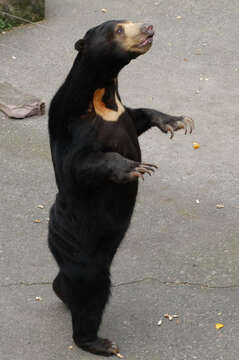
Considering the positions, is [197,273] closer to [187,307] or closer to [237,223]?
[187,307]

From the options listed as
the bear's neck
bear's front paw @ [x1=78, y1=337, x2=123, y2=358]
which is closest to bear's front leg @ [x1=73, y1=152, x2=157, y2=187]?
the bear's neck

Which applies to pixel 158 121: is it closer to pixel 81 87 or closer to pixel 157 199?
pixel 81 87

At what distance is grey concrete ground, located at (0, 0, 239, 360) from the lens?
479 centimetres

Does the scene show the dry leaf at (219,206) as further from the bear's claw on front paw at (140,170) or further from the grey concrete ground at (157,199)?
the bear's claw on front paw at (140,170)

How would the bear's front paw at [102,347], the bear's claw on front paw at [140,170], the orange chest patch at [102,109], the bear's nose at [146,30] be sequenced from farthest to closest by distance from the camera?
the bear's front paw at [102,347] → the orange chest patch at [102,109] → the bear's nose at [146,30] → the bear's claw on front paw at [140,170]

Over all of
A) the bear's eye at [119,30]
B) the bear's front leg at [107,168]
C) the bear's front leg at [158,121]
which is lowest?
the bear's front leg at [158,121]

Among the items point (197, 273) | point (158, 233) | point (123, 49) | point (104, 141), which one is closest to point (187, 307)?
point (197, 273)

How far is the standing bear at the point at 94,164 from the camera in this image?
3.84m

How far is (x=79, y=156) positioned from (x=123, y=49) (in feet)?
1.93

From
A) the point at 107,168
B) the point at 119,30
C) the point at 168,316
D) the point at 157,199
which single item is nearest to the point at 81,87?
the point at 119,30

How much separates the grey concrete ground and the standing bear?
15.4 inches

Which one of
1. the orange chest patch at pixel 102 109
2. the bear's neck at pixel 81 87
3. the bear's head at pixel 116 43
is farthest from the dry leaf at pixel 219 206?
the bear's head at pixel 116 43

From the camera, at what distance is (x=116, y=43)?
12.6 ft

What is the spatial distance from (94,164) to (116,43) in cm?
62
